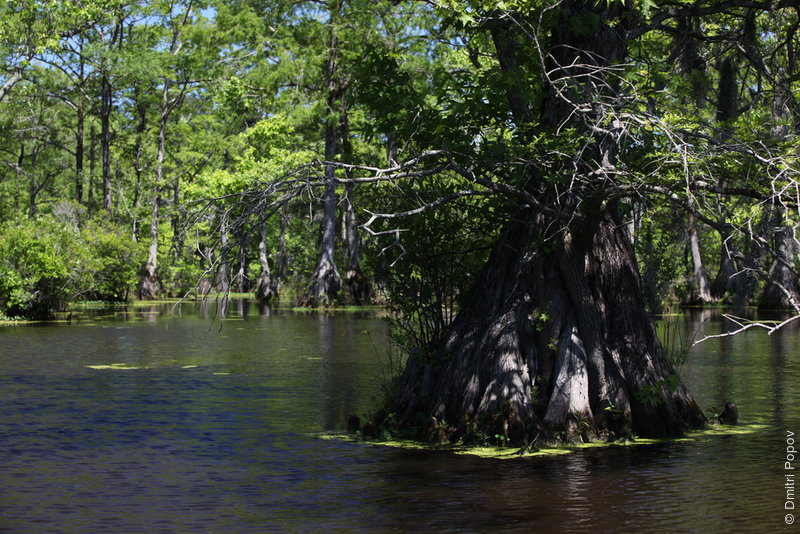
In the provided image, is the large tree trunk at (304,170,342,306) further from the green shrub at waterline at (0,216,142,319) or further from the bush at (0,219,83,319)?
the bush at (0,219,83,319)

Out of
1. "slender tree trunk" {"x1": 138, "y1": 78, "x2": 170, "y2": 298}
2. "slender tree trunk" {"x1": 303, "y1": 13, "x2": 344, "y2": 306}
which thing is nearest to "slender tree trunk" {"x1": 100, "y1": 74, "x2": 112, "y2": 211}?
"slender tree trunk" {"x1": 138, "y1": 78, "x2": 170, "y2": 298}

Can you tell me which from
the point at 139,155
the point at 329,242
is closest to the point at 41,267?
the point at 329,242

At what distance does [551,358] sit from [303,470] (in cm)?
314

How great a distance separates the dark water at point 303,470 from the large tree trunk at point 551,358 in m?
0.55

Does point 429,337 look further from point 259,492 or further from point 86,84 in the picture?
point 86,84

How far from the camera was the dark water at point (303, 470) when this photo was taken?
27.1 ft

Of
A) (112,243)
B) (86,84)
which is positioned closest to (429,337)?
(112,243)

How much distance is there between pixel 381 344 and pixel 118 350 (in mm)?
6315

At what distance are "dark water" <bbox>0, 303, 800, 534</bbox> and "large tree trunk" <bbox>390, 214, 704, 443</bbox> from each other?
21.7 inches

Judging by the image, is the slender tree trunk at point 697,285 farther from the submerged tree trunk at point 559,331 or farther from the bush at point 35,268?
the submerged tree trunk at point 559,331

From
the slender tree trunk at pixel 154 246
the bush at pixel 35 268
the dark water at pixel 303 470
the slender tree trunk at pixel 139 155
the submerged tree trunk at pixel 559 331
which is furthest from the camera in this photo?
the slender tree trunk at pixel 139 155

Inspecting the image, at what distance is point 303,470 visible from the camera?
1030 centimetres

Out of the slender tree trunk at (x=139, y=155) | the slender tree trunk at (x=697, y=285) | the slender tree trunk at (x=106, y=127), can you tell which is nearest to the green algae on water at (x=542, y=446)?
the slender tree trunk at (x=697, y=285)

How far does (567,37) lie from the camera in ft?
40.5
